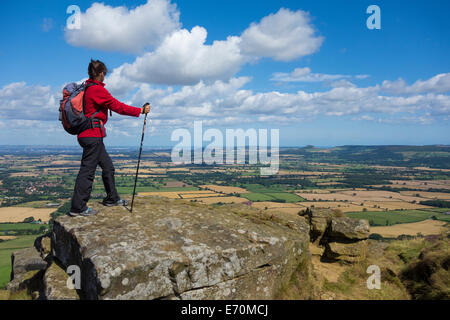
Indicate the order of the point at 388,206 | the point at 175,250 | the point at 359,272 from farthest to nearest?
the point at 388,206 < the point at 359,272 < the point at 175,250

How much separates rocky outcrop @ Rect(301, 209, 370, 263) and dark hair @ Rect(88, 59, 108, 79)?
10141 millimetres

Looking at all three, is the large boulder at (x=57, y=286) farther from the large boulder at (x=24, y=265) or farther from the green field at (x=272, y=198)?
the green field at (x=272, y=198)

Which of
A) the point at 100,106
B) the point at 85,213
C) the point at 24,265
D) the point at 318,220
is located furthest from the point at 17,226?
the point at 318,220

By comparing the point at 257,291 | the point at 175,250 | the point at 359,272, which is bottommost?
the point at 359,272

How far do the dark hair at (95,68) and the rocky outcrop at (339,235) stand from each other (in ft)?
33.3

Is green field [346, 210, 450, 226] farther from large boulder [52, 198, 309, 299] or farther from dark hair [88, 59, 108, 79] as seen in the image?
dark hair [88, 59, 108, 79]

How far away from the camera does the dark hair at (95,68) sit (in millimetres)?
6090

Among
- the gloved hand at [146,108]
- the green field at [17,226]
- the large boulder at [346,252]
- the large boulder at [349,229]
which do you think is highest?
the gloved hand at [146,108]

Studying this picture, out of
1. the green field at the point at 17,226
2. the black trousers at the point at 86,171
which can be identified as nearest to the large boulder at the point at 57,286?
the black trousers at the point at 86,171

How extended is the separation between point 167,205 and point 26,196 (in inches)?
3683

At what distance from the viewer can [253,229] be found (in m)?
6.16

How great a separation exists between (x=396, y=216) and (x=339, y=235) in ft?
178

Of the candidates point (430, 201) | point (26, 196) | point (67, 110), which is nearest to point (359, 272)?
point (67, 110)
